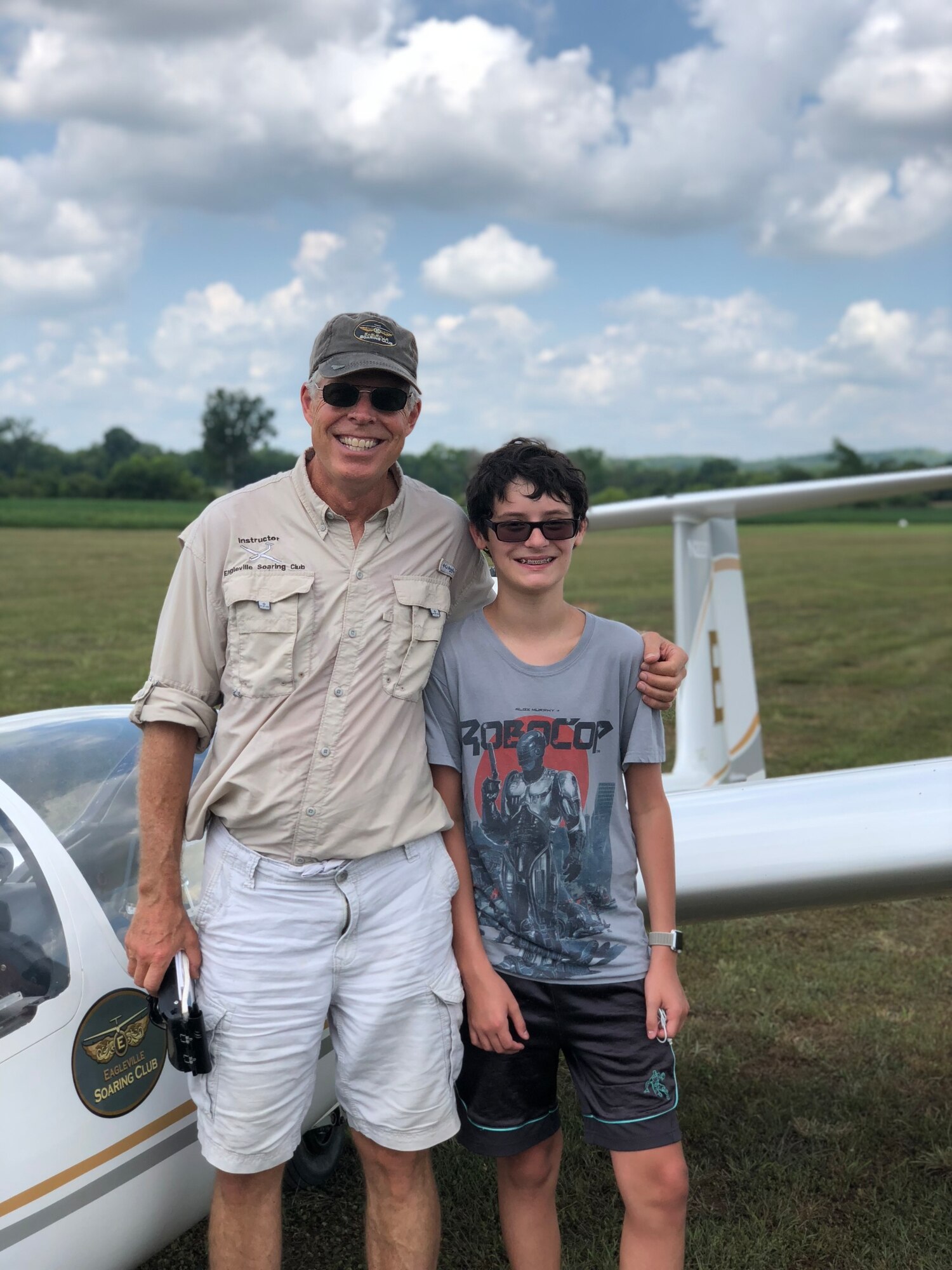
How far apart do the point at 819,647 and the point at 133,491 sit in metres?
63.4

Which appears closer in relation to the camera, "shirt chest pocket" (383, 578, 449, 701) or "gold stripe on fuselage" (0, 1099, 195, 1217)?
"gold stripe on fuselage" (0, 1099, 195, 1217)

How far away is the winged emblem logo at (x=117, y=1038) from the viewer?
230 cm

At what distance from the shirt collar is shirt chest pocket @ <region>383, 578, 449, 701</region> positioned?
0.41ft

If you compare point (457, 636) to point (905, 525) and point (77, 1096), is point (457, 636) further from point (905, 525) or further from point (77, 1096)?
point (905, 525)

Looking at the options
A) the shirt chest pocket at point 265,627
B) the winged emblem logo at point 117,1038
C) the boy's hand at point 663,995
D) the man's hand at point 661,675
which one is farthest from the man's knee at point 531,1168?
the shirt chest pocket at point 265,627

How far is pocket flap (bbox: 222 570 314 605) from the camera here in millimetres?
2229

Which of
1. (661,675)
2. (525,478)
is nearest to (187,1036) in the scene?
(661,675)

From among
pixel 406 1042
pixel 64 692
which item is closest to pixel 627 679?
pixel 406 1042

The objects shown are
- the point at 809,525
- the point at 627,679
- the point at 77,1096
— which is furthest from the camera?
the point at 809,525

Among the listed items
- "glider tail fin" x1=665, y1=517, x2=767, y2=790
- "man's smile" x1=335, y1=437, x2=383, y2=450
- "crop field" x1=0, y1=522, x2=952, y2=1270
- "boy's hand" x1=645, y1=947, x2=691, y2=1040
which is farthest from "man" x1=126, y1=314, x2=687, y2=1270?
"glider tail fin" x1=665, y1=517, x2=767, y2=790

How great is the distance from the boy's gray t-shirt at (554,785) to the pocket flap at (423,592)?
13 cm

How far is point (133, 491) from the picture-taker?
7412 centimetres

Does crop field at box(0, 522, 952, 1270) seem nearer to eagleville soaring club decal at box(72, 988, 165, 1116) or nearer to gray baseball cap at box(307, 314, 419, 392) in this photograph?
eagleville soaring club decal at box(72, 988, 165, 1116)

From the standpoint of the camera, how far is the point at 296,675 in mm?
2266
